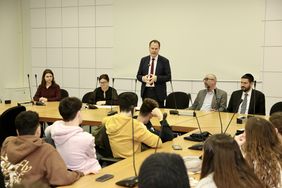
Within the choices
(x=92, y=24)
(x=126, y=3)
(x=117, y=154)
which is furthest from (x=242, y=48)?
(x=117, y=154)

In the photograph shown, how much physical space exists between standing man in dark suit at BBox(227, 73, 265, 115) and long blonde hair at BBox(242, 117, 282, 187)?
10.7 ft

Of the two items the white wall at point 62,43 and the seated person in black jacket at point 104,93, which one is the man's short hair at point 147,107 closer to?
the seated person in black jacket at point 104,93

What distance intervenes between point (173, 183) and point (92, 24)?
289 inches

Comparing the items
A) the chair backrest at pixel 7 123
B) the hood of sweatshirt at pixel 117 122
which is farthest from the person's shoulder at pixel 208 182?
the chair backrest at pixel 7 123

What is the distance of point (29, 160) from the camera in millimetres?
2645

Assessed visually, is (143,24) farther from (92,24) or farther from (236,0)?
(236,0)

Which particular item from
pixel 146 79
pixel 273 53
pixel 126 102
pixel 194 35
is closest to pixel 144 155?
pixel 126 102

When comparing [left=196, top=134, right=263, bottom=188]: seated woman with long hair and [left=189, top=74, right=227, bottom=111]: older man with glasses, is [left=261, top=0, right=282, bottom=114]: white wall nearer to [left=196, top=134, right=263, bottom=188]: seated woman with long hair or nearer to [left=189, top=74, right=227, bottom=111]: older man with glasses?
[left=189, top=74, right=227, bottom=111]: older man with glasses

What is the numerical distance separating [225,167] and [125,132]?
166cm

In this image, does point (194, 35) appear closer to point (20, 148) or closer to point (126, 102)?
point (126, 102)

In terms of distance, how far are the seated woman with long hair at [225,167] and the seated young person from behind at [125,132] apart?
144cm

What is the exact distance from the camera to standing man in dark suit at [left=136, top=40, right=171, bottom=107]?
19.5 ft

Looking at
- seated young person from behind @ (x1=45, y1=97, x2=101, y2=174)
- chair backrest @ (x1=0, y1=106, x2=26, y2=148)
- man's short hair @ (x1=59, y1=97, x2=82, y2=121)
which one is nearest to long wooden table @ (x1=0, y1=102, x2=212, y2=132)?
chair backrest @ (x1=0, y1=106, x2=26, y2=148)

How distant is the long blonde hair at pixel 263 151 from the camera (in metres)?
2.25
